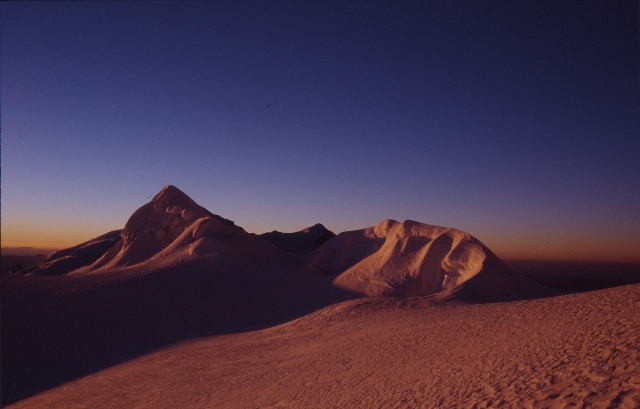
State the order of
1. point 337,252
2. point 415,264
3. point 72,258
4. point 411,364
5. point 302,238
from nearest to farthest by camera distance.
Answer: point 411,364 → point 415,264 → point 337,252 → point 72,258 → point 302,238

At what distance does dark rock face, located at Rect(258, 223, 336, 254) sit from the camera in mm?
44219

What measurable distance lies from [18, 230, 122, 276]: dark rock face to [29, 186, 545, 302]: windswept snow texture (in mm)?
121

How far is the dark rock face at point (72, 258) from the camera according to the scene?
116 feet

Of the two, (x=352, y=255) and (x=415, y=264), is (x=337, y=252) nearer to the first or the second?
(x=352, y=255)

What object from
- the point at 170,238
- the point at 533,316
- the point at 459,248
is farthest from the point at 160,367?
the point at 170,238

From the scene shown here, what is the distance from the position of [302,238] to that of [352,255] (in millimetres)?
19890

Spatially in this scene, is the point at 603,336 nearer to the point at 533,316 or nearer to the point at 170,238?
the point at 533,316

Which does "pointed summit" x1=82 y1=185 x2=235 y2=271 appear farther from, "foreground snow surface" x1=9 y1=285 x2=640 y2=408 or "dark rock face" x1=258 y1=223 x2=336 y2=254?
"foreground snow surface" x1=9 y1=285 x2=640 y2=408

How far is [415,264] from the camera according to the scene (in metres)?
21.2

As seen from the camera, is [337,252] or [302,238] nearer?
[337,252]

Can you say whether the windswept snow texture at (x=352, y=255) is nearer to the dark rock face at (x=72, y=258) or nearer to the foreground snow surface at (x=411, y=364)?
the dark rock face at (x=72, y=258)

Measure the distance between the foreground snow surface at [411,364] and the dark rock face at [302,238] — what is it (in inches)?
1151

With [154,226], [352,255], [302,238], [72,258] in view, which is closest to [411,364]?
[352,255]

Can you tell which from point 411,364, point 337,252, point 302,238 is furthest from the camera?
point 302,238
